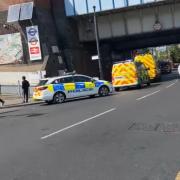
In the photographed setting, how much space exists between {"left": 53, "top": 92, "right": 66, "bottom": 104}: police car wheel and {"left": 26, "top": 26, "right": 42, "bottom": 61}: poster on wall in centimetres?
1403

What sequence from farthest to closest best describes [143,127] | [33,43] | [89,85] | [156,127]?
[33,43]
[89,85]
[143,127]
[156,127]

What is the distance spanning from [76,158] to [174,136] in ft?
9.35

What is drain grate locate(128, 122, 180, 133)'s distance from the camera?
11.9 metres

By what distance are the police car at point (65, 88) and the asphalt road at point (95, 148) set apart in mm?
11513

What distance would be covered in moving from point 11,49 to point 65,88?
625 inches

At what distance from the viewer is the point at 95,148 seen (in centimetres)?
983

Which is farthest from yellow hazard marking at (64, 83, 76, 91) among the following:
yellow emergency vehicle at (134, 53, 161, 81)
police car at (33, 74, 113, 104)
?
yellow emergency vehicle at (134, 53, 161, 81)

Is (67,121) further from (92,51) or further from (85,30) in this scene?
(92,51)

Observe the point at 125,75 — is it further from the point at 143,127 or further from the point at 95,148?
the point at 95,148

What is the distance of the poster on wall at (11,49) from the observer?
4170 centimetres

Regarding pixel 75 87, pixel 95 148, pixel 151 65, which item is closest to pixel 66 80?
pixel 75 87

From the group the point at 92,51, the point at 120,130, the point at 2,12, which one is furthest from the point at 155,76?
the point at 120,130

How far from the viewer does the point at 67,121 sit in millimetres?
15195

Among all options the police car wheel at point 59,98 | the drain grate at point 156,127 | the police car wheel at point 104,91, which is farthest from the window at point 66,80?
the drain grate at point 156,127
